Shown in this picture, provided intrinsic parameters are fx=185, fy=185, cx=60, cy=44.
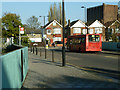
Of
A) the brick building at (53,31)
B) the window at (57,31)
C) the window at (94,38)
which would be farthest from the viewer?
the window at (57,31)

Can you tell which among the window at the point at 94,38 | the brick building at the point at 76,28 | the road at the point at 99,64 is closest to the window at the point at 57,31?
the brick building at the point at 76,28

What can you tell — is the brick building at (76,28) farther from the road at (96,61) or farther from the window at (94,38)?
the road at (96,61)

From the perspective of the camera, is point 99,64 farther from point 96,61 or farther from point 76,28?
point 76,28

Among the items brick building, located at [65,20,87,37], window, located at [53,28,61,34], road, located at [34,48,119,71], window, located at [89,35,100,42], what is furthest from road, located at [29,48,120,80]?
window, located at [53,28,61,34]

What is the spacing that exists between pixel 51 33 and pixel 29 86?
2289 inches

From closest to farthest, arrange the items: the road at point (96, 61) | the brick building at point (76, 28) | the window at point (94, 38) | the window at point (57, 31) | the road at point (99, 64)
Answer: the road at point (99, 64), the road at point (96, 61), the window at point (94, 38), the brick building at point (76, 28), the window at point (57, 31)

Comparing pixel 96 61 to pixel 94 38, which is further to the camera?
pixel 94 38

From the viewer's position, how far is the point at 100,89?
5973 mm

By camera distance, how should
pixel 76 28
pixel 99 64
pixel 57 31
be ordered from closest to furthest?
pixel 99 64 < pixel 76 28 < pixel 57 31

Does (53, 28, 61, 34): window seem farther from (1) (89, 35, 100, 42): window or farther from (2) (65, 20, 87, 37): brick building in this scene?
(1) (89, 35, 100, 42): window

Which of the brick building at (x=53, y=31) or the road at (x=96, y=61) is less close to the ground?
the brick building at (x=53, y=31)

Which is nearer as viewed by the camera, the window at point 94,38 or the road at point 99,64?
the road at point 99,64

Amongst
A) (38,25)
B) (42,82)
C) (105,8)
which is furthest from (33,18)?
(42,82)

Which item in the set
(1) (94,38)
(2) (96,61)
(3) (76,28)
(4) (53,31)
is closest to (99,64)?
(2) (96,61)
